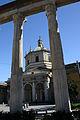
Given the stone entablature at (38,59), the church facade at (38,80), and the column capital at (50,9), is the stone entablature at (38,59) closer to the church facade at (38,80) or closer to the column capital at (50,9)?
the church facade at (38,80)

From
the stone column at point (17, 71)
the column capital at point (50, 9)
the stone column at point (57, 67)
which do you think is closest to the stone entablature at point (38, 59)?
the stone column at point (17, 71)

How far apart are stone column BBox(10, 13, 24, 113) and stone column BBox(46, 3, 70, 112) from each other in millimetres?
2470

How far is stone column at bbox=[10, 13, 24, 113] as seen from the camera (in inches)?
361

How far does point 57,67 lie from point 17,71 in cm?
290

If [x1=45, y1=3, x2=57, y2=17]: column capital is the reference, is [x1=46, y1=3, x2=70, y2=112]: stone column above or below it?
below

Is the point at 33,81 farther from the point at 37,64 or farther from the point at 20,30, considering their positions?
the point at 20,30

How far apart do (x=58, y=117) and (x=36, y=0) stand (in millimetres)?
9079

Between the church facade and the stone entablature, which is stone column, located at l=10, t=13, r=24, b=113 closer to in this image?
the church facade

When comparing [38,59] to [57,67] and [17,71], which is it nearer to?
[17,71]

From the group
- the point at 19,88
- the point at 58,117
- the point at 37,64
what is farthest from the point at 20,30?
the point at 37,64

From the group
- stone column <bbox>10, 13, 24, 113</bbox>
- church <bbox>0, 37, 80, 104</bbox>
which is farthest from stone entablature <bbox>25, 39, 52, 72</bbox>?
stone column <bbox>10, 13, 24, 113</bbox>

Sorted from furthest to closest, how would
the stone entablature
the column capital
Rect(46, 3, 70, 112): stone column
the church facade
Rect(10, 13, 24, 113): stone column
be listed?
the stone entablature → the church facade → the column capital → Rect(10, 13, 24, 113): stone column → Rect(46, 3, 70, 112): stone column

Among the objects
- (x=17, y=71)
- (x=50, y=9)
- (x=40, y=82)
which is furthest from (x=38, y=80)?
(x=50, y=9)

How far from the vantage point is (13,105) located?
29.9 ft
